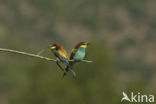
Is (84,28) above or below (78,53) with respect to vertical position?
below

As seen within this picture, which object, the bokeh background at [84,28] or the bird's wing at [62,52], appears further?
the bokeh background at [84,28]

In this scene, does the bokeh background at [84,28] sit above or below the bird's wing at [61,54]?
below

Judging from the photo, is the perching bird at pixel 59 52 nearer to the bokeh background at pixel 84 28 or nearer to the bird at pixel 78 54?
the bird at pixel 78 54

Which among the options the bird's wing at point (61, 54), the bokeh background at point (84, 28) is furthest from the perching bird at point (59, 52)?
the bokeh background at point (84, 28)

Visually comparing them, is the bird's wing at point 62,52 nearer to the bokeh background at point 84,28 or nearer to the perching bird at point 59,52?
the perching bird at point 59,52

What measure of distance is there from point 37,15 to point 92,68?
136 feet

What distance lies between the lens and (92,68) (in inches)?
593

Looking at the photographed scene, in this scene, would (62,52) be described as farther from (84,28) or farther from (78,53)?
(84,28)

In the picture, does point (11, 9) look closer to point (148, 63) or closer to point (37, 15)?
point (37, 15)

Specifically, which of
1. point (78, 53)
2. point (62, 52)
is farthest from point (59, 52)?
point (78, 53)

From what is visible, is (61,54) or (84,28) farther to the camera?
(84,28)

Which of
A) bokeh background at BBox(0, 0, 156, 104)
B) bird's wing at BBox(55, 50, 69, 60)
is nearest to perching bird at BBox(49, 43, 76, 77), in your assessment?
bird's wing at BBox(55, 50, 69, 60)

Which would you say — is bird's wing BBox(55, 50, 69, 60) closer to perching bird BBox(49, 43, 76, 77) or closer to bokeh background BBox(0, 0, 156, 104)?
perching bird BBox(49, 43, 76, 77)

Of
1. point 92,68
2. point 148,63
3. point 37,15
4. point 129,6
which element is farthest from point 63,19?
point 92,68
